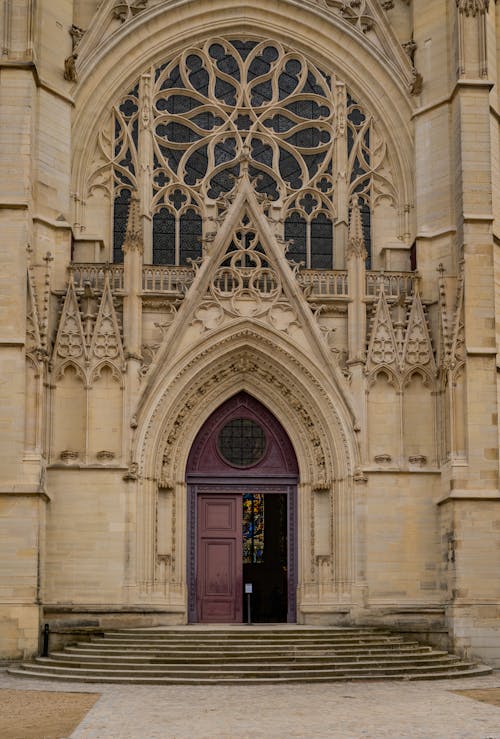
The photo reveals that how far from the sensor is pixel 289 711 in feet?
50.4

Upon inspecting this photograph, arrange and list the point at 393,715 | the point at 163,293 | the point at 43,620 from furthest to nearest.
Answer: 1. the point at 163,293
2. the point at 43,620
3. the point at 393,715

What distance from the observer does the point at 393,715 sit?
14.9 meters

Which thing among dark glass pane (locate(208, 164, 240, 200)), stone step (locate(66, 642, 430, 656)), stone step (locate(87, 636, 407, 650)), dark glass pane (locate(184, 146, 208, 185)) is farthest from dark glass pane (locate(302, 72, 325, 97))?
stone step (locate(66, 642, 430, 656))

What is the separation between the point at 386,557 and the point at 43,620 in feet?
20.6

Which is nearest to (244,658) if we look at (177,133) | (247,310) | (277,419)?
(277,419)

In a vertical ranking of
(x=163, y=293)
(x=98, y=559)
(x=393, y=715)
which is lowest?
(x=393, y=715)

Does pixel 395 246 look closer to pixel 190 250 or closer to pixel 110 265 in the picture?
pixel 190 250

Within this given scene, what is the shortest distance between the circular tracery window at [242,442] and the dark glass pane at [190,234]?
3.48 metres

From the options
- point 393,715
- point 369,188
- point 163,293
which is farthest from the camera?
point 369,188

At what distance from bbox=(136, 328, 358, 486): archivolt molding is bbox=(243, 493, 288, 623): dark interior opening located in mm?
3818


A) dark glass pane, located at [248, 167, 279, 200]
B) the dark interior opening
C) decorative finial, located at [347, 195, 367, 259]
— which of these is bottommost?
the dark interior opening

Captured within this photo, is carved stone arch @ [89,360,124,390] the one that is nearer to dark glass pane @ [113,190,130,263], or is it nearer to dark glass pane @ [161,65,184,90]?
dark glass pane @ [113,190,130,263]

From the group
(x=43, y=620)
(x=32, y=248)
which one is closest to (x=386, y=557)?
(x=43, y=620)

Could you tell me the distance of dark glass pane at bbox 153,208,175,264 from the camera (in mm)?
24281
